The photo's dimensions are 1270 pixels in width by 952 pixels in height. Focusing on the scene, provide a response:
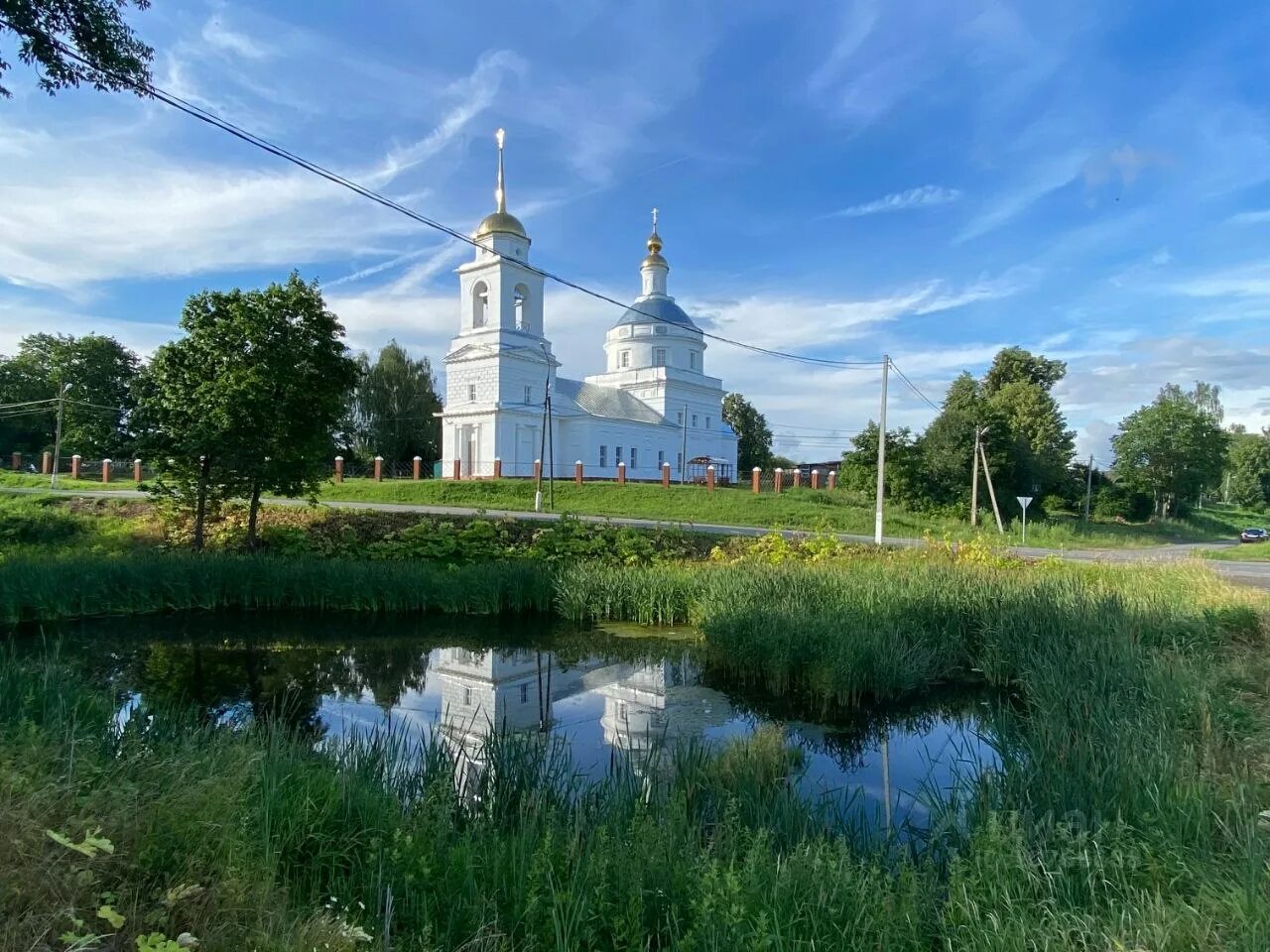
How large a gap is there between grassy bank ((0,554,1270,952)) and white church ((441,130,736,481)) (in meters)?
27.2

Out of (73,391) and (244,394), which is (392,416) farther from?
(244,394)

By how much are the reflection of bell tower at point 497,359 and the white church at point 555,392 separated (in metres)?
0.05

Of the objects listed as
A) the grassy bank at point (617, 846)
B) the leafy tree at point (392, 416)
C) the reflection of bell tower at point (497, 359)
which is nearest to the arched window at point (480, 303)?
the reflection of bell tower at point (497, 359)

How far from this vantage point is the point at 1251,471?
69.4 metres

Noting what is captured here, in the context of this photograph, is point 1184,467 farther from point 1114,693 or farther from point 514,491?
point 1114,693

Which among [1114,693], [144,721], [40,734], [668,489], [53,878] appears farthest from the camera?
[668,489]

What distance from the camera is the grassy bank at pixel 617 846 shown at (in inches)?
114

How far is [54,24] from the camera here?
6875 mm

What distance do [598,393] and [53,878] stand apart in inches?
1652

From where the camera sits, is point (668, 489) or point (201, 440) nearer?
point (201, 440)

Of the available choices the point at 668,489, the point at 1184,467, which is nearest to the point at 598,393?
the point at 668,489

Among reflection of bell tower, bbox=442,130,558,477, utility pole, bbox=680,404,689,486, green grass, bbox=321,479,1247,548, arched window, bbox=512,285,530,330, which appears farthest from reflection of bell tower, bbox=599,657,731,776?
utility pole, bbox=680,404,689,486

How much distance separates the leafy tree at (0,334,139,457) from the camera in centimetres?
4216

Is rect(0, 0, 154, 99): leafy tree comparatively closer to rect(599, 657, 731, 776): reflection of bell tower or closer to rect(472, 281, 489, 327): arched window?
rect(599, 657, 731, 776): reflection of bell tower
